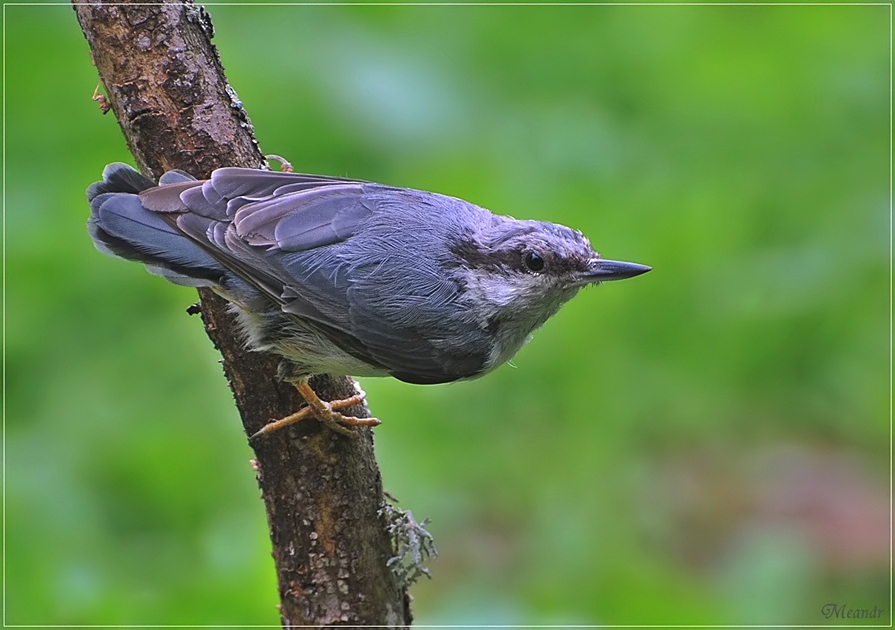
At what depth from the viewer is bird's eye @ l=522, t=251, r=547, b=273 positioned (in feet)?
11.5

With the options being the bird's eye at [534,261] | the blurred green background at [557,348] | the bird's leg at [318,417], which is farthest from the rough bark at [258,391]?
the bird's eye at [534,261]

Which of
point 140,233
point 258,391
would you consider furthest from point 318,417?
point 140,233

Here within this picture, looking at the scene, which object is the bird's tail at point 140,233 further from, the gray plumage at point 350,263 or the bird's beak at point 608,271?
the bird's beak at point 608,271

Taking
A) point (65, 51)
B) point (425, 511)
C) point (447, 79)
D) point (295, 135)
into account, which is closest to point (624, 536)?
point (425, 511)

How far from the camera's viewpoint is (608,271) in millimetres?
3438

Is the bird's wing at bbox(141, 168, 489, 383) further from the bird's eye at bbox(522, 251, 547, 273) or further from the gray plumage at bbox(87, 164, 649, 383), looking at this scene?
the bird's eye at bbox(522, 251, 547, 273)

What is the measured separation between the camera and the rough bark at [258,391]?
3.16 m

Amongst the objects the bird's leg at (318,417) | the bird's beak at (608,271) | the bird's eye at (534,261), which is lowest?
the bird's leg at (318,417)

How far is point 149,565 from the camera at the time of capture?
4.05 m

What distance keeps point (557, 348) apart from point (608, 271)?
1.10 m

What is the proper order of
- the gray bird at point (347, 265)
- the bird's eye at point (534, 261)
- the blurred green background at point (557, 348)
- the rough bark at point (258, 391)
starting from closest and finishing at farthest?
the rough bark at point (258, 391), the gray bird at point (347, 265), the bird's eye at point (534, 261), the blurred green background at point (557, 348)

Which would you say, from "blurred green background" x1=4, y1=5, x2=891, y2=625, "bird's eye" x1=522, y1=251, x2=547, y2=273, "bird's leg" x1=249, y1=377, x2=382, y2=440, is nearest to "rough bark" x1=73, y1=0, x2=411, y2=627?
"bird's leg" x1=249, y1=377, x2=382, y2=440

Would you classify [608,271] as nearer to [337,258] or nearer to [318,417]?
[337,258]

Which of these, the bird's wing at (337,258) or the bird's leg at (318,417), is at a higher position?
the bird's wing at (337,258)
